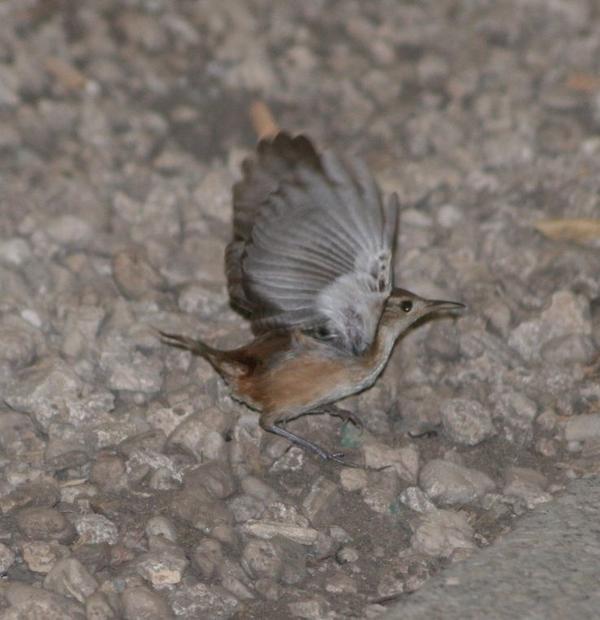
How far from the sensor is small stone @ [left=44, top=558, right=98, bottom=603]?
4586 mm

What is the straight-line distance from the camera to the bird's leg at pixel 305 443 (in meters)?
5.47

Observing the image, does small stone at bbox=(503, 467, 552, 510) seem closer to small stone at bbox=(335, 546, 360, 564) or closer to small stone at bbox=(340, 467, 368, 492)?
small stone at bbox=(340, 467, 368, 492)

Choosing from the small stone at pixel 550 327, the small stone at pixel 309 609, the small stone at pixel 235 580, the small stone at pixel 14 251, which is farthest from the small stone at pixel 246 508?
the small stone at pixel 14 251

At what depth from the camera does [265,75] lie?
8031mm

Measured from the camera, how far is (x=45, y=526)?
4.90 meters

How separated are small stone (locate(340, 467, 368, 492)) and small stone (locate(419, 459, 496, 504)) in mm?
252

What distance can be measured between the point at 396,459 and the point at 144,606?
1.42m

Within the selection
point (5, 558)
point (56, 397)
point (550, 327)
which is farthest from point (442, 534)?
point (56, 397)

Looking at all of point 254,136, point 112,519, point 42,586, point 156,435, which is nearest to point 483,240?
point 254,136

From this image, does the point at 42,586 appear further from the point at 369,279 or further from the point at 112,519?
the point at 369,279

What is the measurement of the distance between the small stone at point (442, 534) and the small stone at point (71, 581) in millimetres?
1303

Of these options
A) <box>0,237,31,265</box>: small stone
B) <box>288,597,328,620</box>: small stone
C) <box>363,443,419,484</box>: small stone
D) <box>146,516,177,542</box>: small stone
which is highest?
<box>0,237,31,265</box>: small stone

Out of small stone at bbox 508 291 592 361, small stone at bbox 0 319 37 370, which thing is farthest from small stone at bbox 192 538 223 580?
small stone at bbox 508 291 592 361

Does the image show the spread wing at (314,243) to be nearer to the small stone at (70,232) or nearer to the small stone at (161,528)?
the small stone at (161,528)
